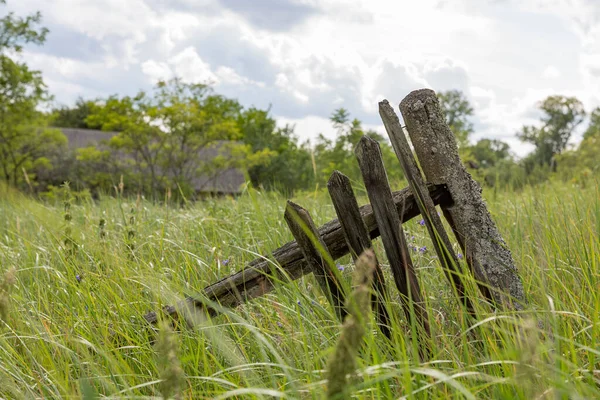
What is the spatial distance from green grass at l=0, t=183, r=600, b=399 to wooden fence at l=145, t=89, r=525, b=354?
0.31 feet

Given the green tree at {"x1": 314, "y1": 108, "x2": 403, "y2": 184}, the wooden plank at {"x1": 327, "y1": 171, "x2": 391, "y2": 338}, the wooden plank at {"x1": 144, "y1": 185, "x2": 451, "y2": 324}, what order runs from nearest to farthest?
the wooden plank at {"x1": 327, "y1": 171, "x2": 391, "y2": 338}, the wooden plank at {"x1": 144, "y1": 185, "x2": 451, "y2": 324}, the green tree at {"x1": 314, "y1": 108, "x2": 403, "y2": 184}

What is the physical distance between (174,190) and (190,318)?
2024 cm

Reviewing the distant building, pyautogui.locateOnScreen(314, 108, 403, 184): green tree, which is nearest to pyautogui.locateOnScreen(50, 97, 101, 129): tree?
the distant building

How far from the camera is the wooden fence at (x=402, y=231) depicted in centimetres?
234

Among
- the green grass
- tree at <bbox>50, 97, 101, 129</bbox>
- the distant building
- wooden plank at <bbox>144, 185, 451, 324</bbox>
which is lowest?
the green grass

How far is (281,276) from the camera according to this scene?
2584 millimetres

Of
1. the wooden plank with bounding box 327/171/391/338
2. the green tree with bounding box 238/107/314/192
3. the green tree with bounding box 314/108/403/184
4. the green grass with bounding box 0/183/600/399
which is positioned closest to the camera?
the green grass with bounding box 0/183/600/399

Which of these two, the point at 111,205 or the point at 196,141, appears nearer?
the point at 111,205

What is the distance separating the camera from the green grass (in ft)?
5.39

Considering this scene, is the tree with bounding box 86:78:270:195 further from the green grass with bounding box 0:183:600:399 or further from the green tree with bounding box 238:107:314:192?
the green grass with bounding box 0:183:600:399

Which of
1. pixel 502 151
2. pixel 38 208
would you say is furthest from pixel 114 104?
pixel 502 151

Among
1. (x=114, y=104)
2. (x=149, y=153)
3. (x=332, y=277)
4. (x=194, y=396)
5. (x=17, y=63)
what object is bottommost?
(x=194, y=396)

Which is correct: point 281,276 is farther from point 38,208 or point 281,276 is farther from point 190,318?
point 38,208

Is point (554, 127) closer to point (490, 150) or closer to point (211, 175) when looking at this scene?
point (490, 150)
